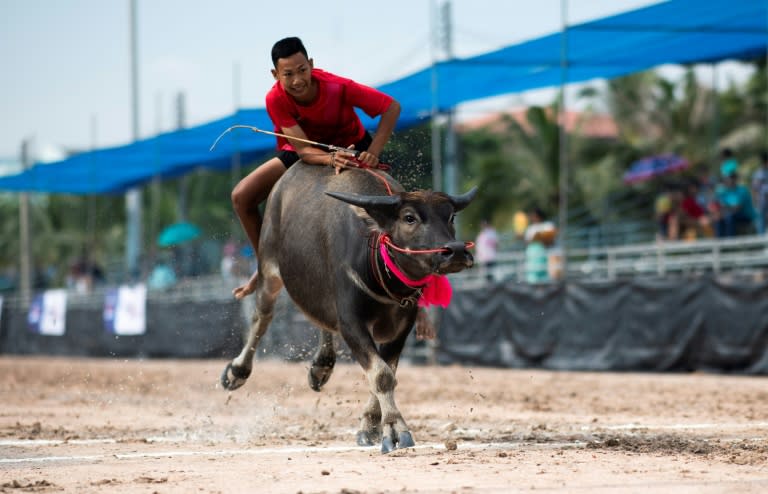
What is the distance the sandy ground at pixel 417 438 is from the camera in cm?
598

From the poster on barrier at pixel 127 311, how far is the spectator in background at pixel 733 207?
1332 cm

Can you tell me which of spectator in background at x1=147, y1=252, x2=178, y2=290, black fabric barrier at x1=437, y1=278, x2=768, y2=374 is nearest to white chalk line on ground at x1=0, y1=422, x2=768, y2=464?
black fabric barrier at x1=437, y1=278, x2=768, y2=374

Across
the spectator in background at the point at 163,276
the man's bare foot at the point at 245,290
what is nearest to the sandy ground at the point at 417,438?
the man's bare foot at the point at 245,290

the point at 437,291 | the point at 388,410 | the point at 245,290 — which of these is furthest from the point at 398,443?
the point at 245,290

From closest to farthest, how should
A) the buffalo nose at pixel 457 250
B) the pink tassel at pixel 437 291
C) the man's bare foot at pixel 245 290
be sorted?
the buffalo nose at pixel 457 250 → the pink tassel at pixel 437 291 → the man's bare foot at pixel 245 290

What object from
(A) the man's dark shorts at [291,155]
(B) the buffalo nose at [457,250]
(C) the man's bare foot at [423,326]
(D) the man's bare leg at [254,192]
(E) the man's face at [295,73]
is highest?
(E) the man's face at [295,73]

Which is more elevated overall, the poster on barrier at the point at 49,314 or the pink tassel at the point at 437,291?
the pink tassel at the point at 437,291

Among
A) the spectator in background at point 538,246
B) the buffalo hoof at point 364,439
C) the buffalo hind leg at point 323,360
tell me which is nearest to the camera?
the buffalo hoof at point 364,439

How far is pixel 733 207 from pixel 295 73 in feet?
38.9

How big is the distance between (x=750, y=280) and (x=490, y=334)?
16.5ft

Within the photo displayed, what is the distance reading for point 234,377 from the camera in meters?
9.78

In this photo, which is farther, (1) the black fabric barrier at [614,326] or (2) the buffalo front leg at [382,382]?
(1) the black fabric barrier at [614,326]

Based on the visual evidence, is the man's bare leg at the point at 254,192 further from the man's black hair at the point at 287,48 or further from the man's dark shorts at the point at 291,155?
the man's black hair at the point at 287,48

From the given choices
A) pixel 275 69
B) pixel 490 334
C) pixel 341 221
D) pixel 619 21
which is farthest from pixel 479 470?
pixel 490 334
